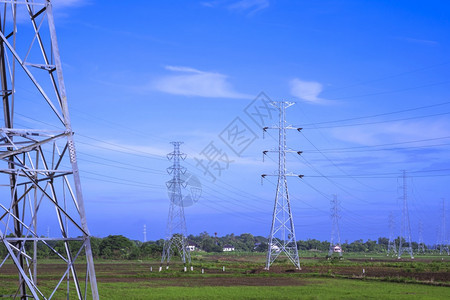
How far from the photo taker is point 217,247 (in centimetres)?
18962

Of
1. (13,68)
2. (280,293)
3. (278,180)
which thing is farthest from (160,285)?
(13,68)

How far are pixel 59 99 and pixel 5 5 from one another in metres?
4.75

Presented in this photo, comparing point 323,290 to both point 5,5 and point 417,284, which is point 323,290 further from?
point 5,5

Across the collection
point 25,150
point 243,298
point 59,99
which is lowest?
point 243,298

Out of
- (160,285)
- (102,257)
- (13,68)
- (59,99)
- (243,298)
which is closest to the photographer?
(59,99)

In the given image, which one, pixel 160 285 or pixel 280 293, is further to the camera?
pixel 160 285

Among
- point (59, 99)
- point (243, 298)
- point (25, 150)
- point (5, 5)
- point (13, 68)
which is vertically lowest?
point (243, 298)

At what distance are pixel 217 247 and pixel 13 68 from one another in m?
175

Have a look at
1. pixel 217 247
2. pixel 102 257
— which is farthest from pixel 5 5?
pixel 217 247

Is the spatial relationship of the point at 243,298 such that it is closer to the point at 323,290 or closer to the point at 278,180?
the point at 323,290

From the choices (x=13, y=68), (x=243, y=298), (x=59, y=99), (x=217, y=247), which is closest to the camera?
(x=59, y=99)

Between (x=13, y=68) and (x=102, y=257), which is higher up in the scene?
(x=13, y=68)

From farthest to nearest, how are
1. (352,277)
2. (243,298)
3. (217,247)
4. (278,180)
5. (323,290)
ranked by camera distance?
(217,247) < (278,180) < (352,277) < (323,290) < (243,298)

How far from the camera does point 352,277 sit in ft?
181
